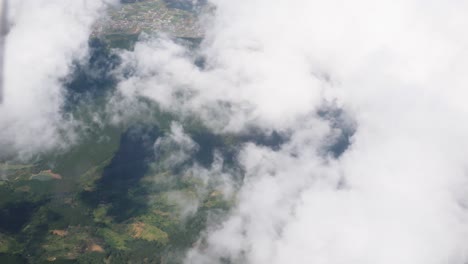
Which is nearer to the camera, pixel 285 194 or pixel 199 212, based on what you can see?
pixel 199 212

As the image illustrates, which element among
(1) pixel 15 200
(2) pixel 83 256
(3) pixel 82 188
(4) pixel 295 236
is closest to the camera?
(2) pixel 83 256

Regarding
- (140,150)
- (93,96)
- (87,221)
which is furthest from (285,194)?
(93,96)

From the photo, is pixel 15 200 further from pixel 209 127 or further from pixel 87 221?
pixel 209 127

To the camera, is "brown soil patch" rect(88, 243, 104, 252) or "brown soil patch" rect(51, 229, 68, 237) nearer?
"brown soil patch" rect(88, 243, 104, 252)

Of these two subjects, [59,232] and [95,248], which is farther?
[59,232]

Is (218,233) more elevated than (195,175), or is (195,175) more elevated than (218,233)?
A: (195,175)

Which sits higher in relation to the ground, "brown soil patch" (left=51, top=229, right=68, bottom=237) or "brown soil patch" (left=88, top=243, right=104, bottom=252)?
"brown soil patch" (left=51, top=229, right=68, bottom=237)

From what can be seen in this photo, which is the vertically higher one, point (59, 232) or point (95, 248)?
point (59, 232)

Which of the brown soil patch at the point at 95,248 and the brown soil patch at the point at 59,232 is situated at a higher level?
the brown soil patch at the point at 59,232

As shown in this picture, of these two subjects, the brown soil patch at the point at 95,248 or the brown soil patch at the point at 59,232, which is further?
the brown soil patch at the point at 59,232

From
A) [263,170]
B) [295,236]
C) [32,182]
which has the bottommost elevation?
[32,182]

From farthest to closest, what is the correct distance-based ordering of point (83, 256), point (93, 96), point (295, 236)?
point (93, 96), point (295, 236), point (83, 256)
